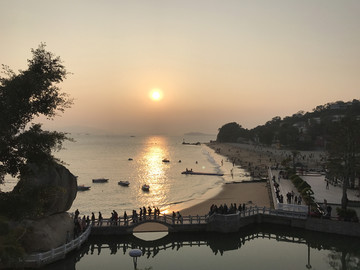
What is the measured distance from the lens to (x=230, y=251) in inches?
1020

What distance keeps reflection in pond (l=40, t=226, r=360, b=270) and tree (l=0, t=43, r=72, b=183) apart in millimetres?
8505

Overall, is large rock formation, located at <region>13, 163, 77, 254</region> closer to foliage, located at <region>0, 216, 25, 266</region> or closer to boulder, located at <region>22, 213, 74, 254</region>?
boulder, located at <region>22, 213, 74, 254</region>

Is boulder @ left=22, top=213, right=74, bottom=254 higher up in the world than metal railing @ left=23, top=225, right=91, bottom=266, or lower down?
higher up

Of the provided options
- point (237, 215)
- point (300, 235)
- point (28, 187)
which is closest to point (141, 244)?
point (237, 215)

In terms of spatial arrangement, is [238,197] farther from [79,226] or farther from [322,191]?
[79,226]

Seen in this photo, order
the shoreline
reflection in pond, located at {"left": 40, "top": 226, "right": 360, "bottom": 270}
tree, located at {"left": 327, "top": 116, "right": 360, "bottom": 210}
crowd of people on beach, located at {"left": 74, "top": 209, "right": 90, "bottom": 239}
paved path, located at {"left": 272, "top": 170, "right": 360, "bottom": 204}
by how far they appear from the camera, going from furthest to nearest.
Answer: the shoreline
paved path, located at {"left": 272, "top": 170, "right": 360, "bottom": 204}
tree, located at {"left": 327, "top": 116, "right": 360, "bottom": 210}
crowd of people on beach, located at {"left": 74, "top": 209, "right": 90, "bottom": 239}
reflection in pond, located at {"left": 40, "top": 226, "right": 360, "bottom": 270}

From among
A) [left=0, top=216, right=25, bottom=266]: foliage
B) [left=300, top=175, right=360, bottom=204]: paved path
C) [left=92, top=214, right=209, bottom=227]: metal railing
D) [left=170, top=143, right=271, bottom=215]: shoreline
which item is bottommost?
[left=170, top=143, right=271, bottom=215]: shoreline

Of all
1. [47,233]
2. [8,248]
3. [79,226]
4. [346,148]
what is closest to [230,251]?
[79,226]

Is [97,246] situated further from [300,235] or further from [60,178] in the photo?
[300,235]

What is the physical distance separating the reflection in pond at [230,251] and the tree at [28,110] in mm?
8505

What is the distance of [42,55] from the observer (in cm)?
1789

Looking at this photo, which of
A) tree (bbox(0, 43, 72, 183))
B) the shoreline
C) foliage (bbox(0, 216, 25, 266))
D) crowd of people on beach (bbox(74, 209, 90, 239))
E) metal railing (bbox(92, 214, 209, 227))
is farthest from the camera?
the shoreline

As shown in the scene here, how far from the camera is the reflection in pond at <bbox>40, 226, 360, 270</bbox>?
76.0 ft

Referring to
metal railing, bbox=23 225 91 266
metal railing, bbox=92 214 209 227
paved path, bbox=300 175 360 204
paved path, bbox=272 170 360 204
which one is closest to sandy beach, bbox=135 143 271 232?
metal railing, bbox=92 214 209 227
